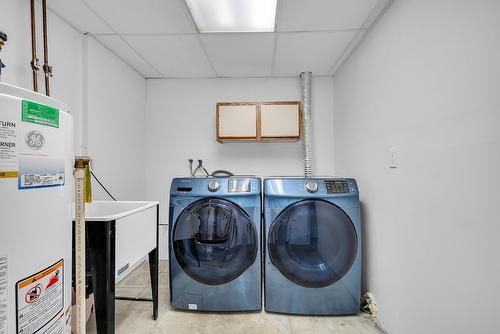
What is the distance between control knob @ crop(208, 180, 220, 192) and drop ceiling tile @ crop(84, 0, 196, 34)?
1155mm

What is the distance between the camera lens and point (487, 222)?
2.72 feet

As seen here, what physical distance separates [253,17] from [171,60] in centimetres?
99

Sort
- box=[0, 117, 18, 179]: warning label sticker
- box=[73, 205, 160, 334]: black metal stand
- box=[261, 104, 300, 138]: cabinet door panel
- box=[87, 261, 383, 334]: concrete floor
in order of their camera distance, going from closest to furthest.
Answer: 1. box=[0, 117, 18, 179]: warning label sticker
2. box=[73, 205, 160, 334]: black metal stand
3. box=[87, 261, 383, 334]: concrete floor
4. box=[261, 104, 300, 138]: cabinet door panel

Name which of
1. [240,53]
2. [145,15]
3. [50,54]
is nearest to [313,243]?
[240,53]

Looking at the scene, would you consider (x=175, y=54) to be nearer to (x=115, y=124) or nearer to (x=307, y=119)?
(x=115, y=124)

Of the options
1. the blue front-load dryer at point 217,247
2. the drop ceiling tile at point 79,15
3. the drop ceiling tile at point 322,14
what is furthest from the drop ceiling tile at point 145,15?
the blue front-load dryer at point 217,247

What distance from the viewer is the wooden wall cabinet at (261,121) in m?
2.27

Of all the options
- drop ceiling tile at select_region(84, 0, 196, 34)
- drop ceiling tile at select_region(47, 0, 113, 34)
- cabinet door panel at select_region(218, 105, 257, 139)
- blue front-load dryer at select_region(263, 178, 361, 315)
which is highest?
drop ceiling tile at select_region(47, 0, 113, 34)

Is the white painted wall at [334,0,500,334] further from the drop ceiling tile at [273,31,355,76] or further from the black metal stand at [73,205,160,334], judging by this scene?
the black metal stand at [73,205,160,334]

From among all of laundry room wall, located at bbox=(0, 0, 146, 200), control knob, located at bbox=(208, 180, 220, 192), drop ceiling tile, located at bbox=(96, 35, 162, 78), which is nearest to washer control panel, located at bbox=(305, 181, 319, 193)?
control knob, located at bbox=(208, 180, 220, 192)

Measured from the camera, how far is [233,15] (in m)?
1.53

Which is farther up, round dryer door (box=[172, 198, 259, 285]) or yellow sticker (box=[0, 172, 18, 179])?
yellow sticker (box=[0, 172, 18, 179])

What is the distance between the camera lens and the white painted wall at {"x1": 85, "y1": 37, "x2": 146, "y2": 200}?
5.96 ft

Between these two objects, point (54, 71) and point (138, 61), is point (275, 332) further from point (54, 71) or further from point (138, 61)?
point (138, 61)
